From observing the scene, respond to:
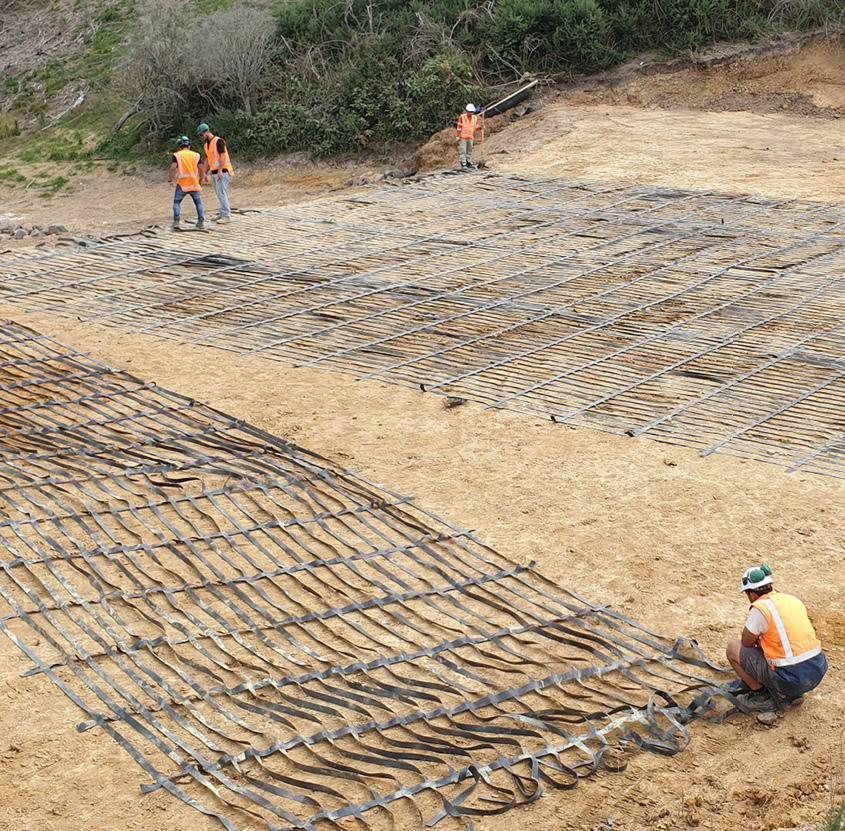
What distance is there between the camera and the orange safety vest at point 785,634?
175 inches

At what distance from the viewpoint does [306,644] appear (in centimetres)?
497

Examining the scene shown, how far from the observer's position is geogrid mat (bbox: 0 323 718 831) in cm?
418

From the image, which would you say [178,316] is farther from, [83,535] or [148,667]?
[148,667]

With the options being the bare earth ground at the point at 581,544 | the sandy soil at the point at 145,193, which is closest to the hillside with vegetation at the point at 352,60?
the sandy soil at the point at 145,193

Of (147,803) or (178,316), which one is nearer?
(147,803)

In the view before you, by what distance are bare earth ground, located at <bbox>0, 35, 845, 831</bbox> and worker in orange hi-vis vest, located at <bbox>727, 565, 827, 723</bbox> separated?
0.38ft

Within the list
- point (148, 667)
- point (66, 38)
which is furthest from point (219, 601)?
point (66, 38)

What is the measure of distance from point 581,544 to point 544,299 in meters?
3.94

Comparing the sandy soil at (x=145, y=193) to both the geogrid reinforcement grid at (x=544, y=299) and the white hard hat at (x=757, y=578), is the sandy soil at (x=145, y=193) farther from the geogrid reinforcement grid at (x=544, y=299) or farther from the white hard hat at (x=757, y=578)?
the white hard hat at (x=757, y=578)

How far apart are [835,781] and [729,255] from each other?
703 cm

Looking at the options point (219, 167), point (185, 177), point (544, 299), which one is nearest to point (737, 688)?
point (544, 299)

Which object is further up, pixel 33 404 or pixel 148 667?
pixel 33 404

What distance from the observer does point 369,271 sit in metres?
10.3

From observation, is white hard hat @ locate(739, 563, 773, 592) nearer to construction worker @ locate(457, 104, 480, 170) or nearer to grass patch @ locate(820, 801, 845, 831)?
grass patch @ locate(820, 801, 845, 831)
